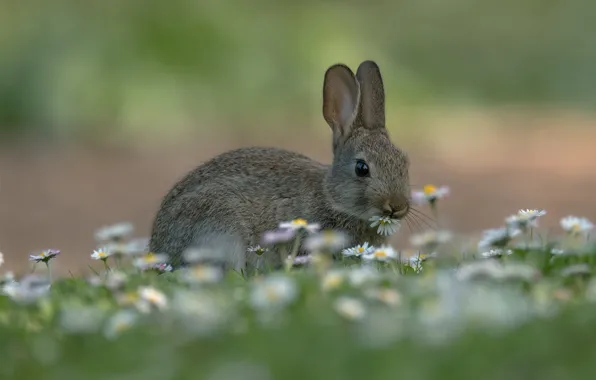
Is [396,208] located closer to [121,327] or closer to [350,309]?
[350,309]

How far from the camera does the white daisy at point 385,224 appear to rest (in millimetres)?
5523

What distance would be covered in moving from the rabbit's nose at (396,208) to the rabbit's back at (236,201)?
0.48 m

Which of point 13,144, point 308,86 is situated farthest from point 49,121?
point 308,86

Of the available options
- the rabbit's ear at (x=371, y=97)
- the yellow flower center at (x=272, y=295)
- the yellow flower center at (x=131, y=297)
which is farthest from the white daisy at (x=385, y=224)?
the yellow flower center at (x=272, y=295)

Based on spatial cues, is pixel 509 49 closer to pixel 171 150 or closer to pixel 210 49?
pixel 210 49

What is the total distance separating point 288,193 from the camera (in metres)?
5.93

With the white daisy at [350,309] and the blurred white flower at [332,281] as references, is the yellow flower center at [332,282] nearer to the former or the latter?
the blurred white flower at [332,281]

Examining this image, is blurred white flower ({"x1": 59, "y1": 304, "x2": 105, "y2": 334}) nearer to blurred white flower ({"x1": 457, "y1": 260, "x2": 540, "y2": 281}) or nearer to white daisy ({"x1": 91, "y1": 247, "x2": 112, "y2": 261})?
white daisy ({"x1": 91, "y1": 247, "x2": 112, "y2": 261})

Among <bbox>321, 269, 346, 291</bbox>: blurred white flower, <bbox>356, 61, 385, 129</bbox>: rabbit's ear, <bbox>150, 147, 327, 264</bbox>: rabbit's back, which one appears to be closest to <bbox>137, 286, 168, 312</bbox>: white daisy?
<bbox>321, 269, 346, 291</bbox>: blurred white flower

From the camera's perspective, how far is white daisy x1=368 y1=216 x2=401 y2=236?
5.52 m

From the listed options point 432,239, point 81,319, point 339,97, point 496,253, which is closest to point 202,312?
point 81,319

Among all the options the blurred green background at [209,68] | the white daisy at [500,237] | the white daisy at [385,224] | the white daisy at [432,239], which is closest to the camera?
the white daisy at [432,239]

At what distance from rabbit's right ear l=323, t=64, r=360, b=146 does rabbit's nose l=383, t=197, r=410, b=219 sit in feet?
2.39

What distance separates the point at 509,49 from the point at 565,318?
55.6 ft
